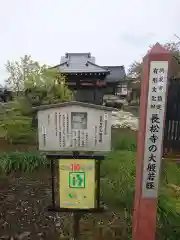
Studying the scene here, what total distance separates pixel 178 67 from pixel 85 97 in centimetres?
1108

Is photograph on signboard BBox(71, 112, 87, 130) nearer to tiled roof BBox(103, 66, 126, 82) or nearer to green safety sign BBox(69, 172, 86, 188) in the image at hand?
green safety sign BBox(69, 172, 86, 188)

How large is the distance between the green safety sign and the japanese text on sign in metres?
0.71

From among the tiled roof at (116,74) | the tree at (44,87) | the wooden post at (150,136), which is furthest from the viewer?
the tiled roof at (116,74)

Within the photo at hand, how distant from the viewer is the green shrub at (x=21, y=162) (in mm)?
4812

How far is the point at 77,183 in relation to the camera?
8.62ft

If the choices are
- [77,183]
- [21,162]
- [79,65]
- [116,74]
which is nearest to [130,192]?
[77,183]

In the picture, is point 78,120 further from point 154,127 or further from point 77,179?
point 154,127

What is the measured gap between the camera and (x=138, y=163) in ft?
7.35

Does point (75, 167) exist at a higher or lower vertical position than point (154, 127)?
lower

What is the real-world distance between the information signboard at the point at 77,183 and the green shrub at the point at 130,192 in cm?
70

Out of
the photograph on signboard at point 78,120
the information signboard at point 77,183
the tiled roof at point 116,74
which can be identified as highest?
the tiled roof at point 116,74

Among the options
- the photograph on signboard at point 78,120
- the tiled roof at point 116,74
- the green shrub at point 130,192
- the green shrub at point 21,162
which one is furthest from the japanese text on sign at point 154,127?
the tiled roof at point 116,74

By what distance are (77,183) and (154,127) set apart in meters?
1.09

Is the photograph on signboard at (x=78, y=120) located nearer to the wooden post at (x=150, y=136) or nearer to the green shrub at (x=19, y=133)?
the wooden post at (x=150, y=136)
